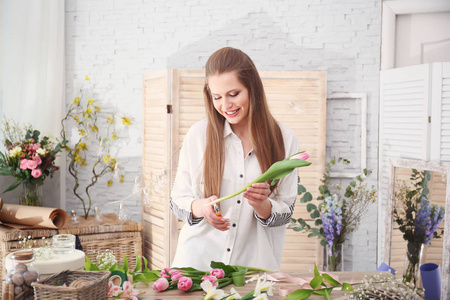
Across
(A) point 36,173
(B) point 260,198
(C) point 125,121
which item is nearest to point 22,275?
(B) point 260,198

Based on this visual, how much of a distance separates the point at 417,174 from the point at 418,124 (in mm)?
373

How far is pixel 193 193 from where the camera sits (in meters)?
2.01

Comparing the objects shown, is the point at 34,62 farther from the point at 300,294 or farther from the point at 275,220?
the point at 300,294

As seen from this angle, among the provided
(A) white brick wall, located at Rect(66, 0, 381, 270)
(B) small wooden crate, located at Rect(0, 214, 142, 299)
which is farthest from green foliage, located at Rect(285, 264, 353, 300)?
(A) white brick wall, located at Rect(66, 0, 381, 270)

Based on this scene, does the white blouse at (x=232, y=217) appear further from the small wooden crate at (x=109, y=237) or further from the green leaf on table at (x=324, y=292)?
the small wooden crate at (x=109, y=237)

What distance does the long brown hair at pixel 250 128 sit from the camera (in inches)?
75.2

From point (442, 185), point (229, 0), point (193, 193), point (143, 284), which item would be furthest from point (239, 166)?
point (229, 0)

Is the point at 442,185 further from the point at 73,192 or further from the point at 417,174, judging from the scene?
the point at 73,192

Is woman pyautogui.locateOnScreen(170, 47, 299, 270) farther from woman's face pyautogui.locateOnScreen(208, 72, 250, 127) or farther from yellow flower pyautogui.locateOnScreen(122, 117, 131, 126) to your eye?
yellow flower pyautogui.locateOnScreen(122, 117, 131, 126)

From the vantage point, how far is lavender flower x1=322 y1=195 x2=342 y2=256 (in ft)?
11.3

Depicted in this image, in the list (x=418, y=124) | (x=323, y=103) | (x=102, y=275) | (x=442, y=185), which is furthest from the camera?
(x=323, y=103)

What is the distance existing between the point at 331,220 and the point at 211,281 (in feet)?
6.99

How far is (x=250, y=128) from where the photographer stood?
1967mm

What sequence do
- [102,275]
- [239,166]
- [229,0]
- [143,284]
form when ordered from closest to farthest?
1. [102,275]
2. [143,284]
3. [239,166]
4. [229,0]
